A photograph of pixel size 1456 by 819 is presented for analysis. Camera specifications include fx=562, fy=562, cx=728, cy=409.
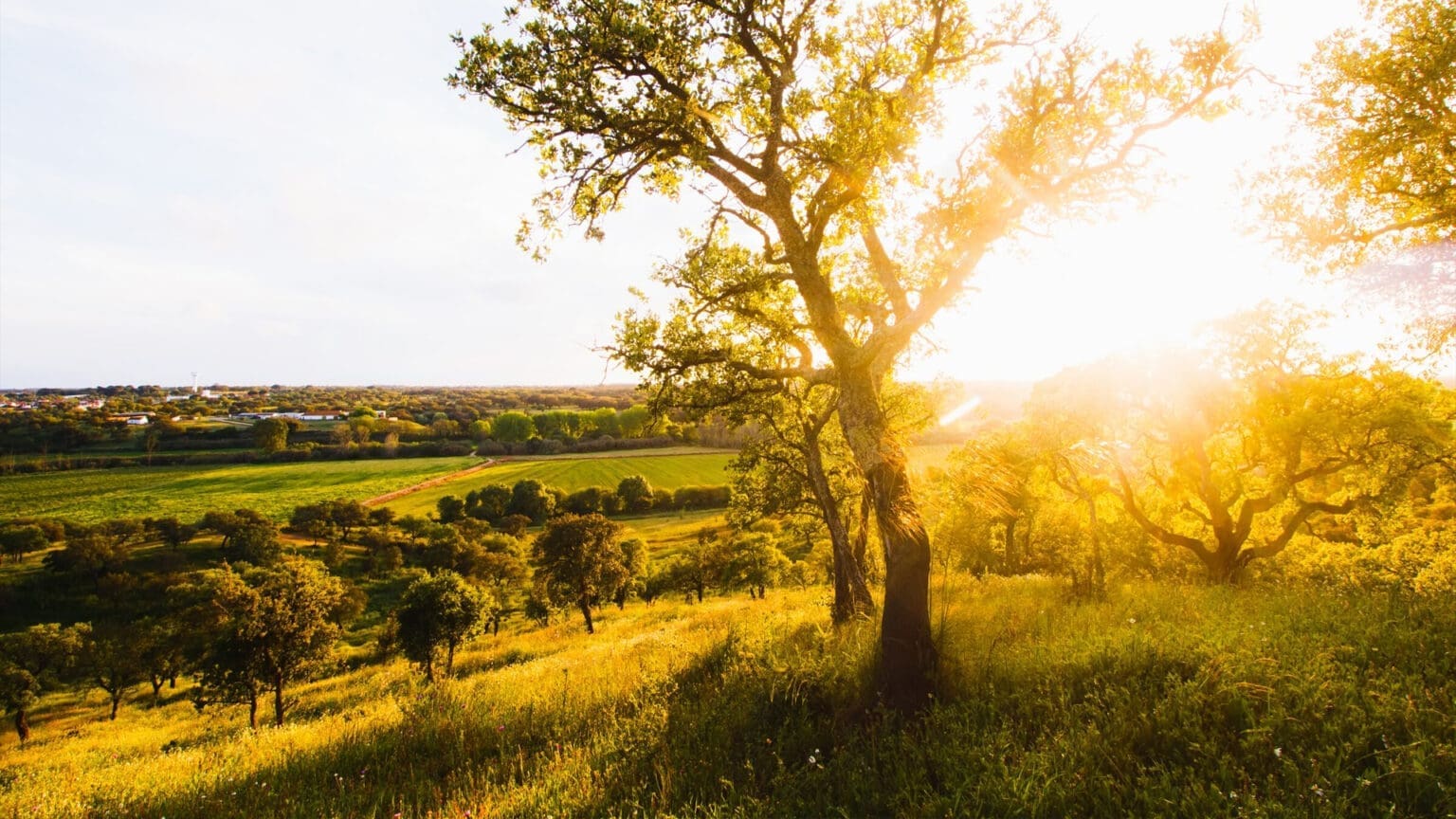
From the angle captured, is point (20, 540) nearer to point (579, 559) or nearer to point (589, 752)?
point (579, 559)

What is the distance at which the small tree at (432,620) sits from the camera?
34.7 metres

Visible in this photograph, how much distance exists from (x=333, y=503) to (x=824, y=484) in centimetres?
10303

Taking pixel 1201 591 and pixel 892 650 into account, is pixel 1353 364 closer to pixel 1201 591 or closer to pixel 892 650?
pixel 1201 591

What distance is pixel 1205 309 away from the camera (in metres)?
14.6

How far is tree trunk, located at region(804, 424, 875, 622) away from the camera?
1180 cm

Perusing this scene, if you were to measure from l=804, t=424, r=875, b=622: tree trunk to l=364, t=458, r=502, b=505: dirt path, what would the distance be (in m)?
115

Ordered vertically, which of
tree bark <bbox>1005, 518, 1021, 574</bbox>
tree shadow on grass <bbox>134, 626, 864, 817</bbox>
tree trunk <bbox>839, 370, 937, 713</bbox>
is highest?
tree trunk <bbox>839, 370, 937, 713</bbox>

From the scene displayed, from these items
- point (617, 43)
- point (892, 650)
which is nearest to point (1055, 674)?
point (892, 650)

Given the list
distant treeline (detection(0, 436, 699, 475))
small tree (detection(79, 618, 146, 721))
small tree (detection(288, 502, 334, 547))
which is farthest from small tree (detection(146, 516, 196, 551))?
distant treeline (detection(0, 436, 699, 475))

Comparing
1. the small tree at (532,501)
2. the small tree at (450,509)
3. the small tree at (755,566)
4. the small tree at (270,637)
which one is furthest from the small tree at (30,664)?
the small tree at (532,501)

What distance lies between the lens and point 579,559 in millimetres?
43406

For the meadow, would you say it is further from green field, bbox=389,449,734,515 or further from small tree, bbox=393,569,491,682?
green field, bbox=389,449,734,515

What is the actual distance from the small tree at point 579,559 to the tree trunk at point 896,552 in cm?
3931

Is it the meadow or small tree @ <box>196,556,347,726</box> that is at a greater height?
the meadow
